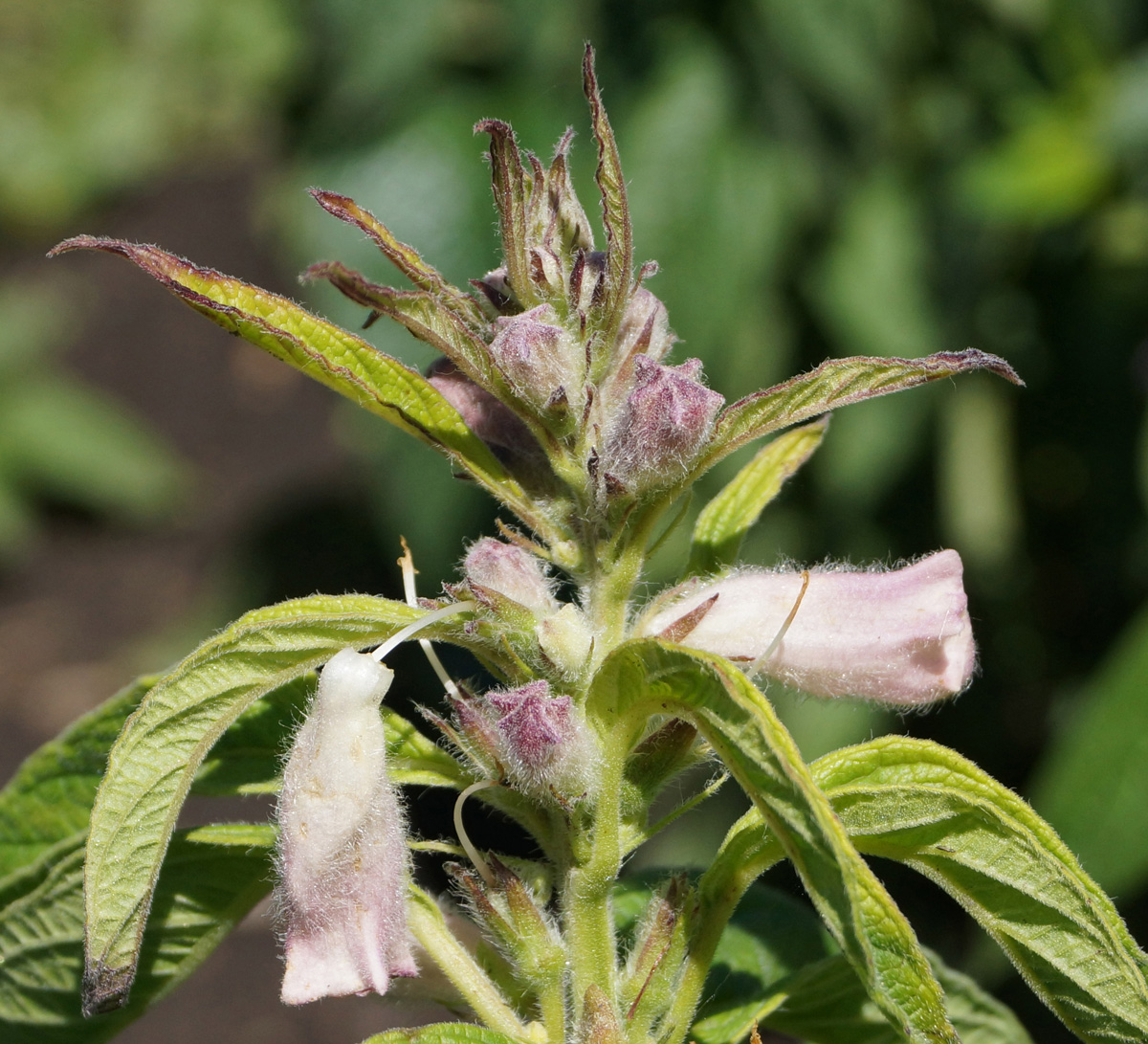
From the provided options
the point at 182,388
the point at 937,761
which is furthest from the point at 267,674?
the point at 182,388

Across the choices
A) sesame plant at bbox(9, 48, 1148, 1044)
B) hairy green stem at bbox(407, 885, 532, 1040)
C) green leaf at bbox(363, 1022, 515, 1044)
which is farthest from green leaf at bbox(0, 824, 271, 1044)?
green leaf at bbox(363, 1022, 515, 1044)

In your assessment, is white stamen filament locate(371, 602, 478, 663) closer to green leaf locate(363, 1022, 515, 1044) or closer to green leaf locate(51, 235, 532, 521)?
green leaf locate(51, 235, 532, 521)

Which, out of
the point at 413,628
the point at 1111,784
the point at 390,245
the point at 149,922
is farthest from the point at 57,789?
the point at 1111,784

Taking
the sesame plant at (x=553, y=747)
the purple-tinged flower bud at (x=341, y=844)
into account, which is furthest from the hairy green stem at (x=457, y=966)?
the purple-tinged flower bud at (x=341, y=844)

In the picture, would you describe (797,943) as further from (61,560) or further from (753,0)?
(61,560)

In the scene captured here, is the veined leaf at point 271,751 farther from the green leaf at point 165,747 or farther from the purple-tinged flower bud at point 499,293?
the purple-tinged flower bud at point 499,293

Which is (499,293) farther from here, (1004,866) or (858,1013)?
(858,1013)
